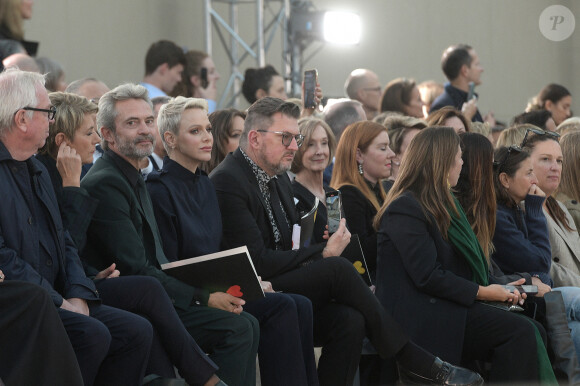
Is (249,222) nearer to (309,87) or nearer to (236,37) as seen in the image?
(309,87)

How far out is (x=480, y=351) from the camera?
4.35 meters

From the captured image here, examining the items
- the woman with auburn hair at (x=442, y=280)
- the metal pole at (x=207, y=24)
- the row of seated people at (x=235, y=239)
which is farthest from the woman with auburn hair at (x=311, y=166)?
the metal pole at (x=207, y=24)

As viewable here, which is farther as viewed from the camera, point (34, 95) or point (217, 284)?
point (217, 284)

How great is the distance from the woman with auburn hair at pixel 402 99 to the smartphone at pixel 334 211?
2934 millimetres

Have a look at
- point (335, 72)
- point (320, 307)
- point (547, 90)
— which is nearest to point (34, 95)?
point (320, 307)

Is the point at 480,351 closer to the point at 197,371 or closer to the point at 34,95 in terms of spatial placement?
the point at 197,371

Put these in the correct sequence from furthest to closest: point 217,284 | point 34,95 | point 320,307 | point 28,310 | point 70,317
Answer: point 320,307 → point 217,284 → point 34,95 → point 70,317 → point 28,310

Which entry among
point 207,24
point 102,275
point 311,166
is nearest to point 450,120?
point 311,166

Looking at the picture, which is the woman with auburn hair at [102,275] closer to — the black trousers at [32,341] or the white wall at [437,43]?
the black trousers at [32,341]

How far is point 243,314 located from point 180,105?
1.11 m

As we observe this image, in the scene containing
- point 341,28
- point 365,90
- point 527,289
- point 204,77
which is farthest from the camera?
point 341,28

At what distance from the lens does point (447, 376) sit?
4086 mm

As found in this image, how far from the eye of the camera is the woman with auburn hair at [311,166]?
16.2ft

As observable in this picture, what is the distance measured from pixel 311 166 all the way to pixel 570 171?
173cm
